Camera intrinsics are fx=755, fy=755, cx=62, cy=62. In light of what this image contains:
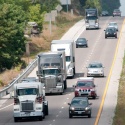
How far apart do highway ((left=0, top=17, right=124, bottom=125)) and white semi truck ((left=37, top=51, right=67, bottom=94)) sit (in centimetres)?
83

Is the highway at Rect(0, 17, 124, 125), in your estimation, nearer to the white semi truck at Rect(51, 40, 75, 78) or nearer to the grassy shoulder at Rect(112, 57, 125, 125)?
the white semi truck at Rect(51, 40, 75, 78)

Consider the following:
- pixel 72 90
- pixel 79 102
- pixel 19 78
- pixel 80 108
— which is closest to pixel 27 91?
pixel 79 102

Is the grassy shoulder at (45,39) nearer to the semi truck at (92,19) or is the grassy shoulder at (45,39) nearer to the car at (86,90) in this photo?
the semi truck at (92,19)

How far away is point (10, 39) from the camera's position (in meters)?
88.4

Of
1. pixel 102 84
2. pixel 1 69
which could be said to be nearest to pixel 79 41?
pixel 1 69

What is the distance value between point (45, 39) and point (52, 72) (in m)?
46.7

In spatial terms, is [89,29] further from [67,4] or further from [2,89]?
[2,89]

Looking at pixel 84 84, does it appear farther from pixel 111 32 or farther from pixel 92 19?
pixel 92 19

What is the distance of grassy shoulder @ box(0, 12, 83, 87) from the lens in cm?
7871

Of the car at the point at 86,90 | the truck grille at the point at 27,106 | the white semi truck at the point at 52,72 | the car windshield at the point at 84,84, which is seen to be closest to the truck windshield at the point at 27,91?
the truck grille at the point at 27,106

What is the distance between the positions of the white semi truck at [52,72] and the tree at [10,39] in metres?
16.9

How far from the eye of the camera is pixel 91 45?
10812cm

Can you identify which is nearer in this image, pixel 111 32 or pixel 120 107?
pixel 120 107

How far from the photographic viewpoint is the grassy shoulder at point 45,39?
78.7 m
